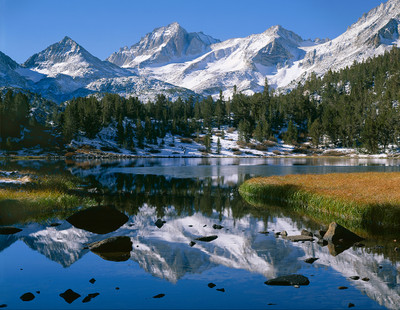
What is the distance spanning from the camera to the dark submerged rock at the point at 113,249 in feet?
62.1

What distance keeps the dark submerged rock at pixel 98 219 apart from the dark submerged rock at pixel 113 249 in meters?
4.87

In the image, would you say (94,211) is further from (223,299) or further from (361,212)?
(361,212)

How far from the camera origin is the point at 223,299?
13609 millimetres

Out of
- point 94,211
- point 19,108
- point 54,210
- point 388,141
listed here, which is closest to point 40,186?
point 54,210

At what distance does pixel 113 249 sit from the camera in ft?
66.1

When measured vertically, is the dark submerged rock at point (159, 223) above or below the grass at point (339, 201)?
below

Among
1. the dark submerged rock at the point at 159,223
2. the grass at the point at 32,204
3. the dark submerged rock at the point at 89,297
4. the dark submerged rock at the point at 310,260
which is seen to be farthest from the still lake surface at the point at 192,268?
the grass at the point at 32,204

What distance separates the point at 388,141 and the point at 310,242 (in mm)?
184001

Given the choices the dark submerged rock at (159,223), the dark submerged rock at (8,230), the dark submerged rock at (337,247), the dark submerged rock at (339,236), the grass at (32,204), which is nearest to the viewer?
the dark submerged rock at (337,247)

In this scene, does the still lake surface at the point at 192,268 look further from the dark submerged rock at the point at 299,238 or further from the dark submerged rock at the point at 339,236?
the dark submerged rock at the point at 339,236

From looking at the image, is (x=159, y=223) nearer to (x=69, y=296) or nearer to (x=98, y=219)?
(x=98, y=219)

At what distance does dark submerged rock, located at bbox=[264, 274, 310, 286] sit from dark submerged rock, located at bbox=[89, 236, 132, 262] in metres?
8.23

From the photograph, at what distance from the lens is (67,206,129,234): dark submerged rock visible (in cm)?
2594

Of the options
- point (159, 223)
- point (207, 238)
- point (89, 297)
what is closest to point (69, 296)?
point (89, 297)
